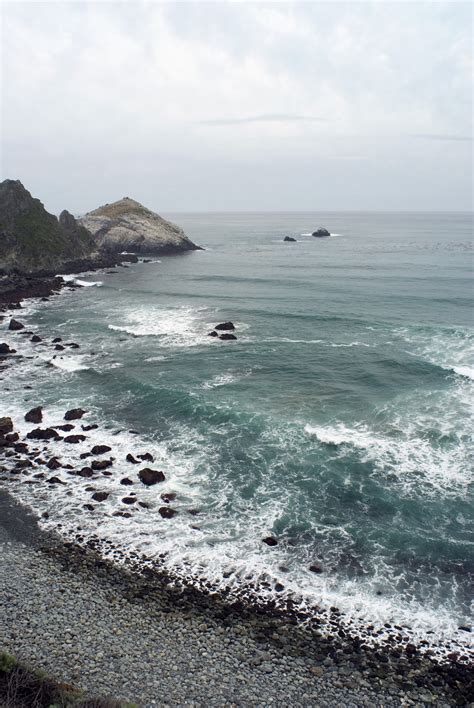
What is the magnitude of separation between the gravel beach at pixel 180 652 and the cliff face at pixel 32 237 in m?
78.6

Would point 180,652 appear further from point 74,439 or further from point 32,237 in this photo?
point 32,237

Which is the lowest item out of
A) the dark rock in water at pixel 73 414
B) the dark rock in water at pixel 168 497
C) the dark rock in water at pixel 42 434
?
the dark rock in water at pixel 168 497

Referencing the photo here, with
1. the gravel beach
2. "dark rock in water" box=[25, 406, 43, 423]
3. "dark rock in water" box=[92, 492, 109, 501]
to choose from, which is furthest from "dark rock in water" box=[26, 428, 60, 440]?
the gravel beach

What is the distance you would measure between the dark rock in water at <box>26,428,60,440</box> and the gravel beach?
12.7 m

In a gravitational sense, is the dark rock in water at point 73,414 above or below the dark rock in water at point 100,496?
above

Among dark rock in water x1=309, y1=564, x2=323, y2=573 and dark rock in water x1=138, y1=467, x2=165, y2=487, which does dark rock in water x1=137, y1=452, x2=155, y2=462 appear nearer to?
dark rock in water x1=138, y1=467, x2=165, y2=487

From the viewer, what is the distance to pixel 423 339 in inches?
2090

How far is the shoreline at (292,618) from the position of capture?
17703 mm

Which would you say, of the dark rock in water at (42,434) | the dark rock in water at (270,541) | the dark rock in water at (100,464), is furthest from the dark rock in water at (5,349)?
the dark rock in water at (270,541)

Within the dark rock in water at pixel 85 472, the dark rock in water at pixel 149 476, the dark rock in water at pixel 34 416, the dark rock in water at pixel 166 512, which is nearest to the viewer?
the dark rock in water at pixel 166 512

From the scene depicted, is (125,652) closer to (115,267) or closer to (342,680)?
(342,680)

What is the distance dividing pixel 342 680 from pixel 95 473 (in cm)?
1902

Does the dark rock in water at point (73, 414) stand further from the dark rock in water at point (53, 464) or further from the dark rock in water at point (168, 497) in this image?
the dark rock in water at point (168, 497)

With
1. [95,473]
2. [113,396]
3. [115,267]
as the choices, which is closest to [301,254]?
[115,267]
